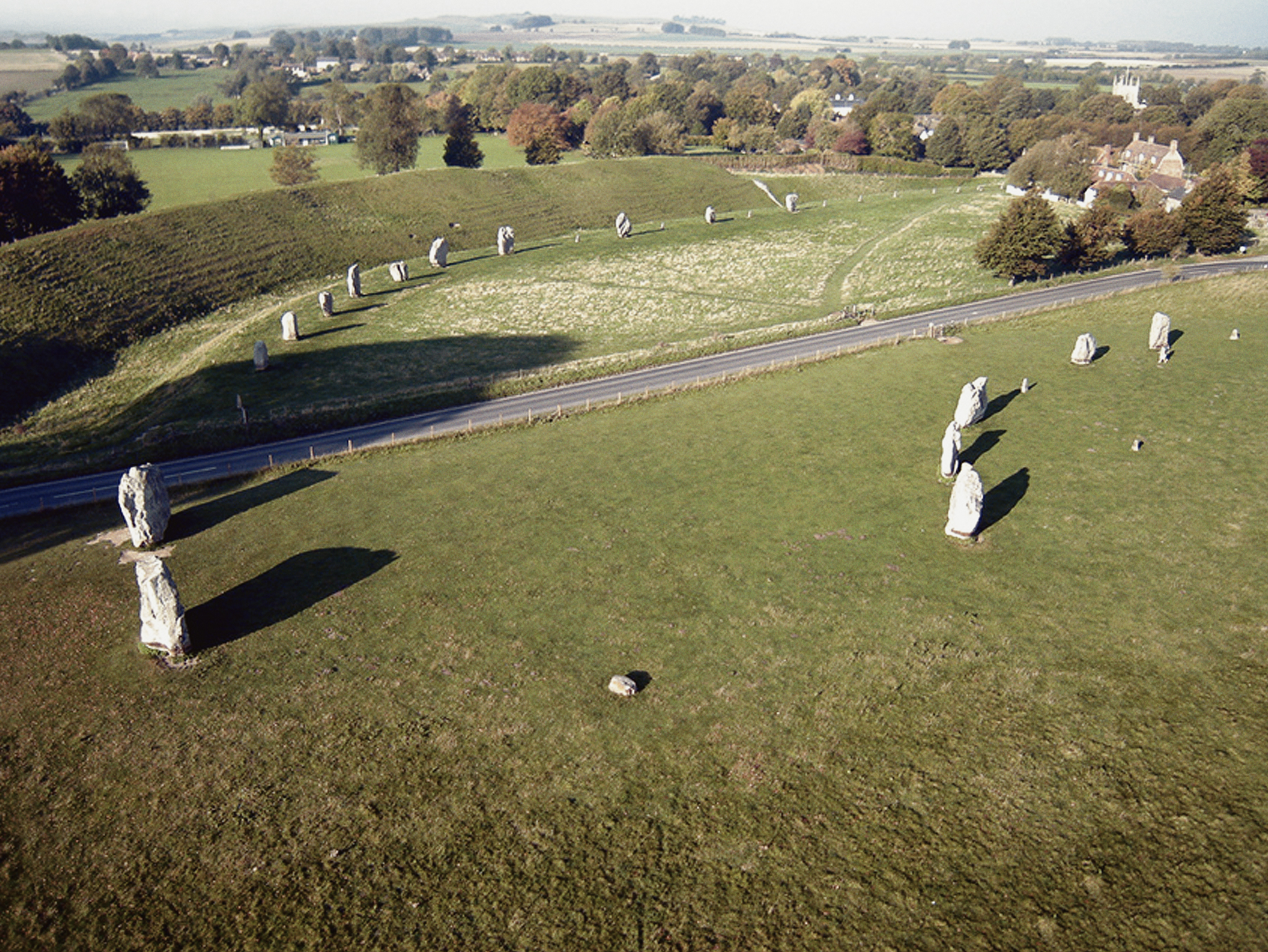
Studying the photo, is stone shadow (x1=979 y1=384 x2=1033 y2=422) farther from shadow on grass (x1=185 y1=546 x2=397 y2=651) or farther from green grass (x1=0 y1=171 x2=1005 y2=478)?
shadow on grass (x1=185 y1=546 x2=397 y2=651)

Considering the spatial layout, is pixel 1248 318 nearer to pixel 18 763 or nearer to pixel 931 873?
pixel 931 873

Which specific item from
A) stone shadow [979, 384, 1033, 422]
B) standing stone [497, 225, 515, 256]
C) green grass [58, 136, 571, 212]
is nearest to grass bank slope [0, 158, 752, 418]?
standing stone [497, 225, 515, 256]

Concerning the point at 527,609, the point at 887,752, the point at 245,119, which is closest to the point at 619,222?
the point at 527,609

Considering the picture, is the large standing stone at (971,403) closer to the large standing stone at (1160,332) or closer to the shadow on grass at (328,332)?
the large standing stone at (1160,332)

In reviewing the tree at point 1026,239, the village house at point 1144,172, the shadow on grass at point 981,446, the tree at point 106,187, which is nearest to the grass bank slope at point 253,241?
the tree at point 106,187

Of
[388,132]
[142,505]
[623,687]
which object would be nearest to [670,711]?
[623,687]

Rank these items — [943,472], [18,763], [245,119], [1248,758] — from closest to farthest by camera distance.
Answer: [1248,758], [18,763], [943,472], [245,119]
